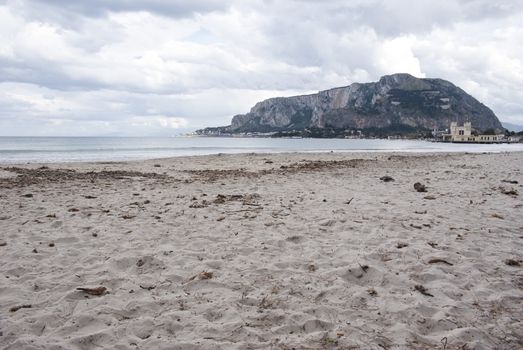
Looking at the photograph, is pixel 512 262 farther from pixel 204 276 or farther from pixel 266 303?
pixel 204 276

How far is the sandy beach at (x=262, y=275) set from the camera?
11.2 feet

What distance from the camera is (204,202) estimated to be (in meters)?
9.33

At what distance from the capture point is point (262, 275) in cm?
472

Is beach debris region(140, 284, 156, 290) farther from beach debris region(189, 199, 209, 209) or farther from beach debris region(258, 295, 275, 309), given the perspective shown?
beach debris region(189, 199, 209, 209)

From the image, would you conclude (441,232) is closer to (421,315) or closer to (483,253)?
(483,253)

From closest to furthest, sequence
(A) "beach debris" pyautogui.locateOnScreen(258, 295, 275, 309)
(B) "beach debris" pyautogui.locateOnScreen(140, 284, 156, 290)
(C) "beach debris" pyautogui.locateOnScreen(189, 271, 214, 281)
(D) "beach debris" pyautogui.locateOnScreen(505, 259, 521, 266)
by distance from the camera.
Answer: (A) "beach debris" pyautogui.locateOnScreen(258, 295, 275, 309)
(B) "beach debris" pyautogui.locateOnScreen(140, 284, 156, 290)
(C) "beach debris" pyautogui.locateOnScreen(189, 271, 214, 281)
(D) "beach debris" pyautogui.locateOnScreen(505, 259, 521, 266)

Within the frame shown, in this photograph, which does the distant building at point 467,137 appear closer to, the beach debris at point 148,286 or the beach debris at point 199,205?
the beach debris at point 199,205

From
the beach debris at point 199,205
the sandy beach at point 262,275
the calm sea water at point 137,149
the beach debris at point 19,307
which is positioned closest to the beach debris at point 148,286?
the sandy beach at point 262,275

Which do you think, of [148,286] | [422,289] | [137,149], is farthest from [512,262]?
[137,149]

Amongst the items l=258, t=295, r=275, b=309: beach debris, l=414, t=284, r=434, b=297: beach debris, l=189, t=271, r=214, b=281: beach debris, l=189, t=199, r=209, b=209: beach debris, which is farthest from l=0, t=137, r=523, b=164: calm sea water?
l=414, t=284, r=434, b=297: beach debris

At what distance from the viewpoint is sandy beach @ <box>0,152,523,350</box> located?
342cm

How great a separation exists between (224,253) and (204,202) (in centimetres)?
394

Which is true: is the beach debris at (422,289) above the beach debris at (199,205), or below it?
below

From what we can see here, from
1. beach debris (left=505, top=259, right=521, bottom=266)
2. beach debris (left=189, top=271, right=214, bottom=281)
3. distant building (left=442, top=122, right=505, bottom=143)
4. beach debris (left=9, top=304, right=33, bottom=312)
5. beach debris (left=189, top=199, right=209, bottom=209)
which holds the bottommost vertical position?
beach debris (left=505, top=259, right=521, bottom=266)
